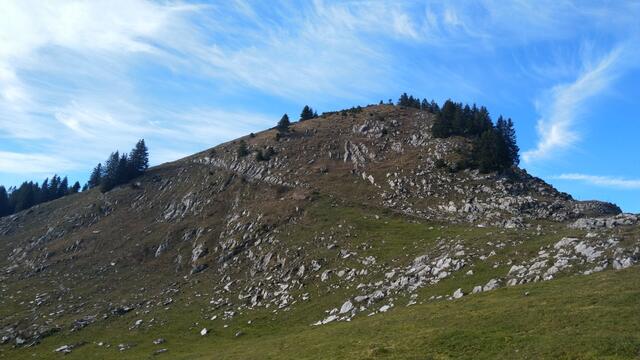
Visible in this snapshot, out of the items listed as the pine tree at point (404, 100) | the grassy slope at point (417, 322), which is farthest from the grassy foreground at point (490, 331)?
the pine tree at point (404, 100)

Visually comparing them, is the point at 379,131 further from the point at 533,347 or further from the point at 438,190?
the point at 533,347

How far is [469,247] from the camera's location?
5731 cm

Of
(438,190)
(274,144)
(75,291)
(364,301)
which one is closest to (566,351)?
(364,301)

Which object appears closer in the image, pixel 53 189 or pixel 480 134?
pixel 480 134

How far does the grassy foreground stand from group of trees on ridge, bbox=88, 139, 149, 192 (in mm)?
95396

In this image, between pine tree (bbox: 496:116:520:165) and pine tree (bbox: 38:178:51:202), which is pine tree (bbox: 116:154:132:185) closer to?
pine tree (bbox: 38:178:51:202)

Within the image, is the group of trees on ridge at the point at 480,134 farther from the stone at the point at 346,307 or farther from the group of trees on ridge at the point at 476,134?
the stone at the point at 346,307

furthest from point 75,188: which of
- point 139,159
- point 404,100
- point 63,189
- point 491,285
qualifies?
point 491,285

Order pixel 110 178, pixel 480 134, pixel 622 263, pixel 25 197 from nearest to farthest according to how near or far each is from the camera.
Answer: pixel 622 263 → pixel 480 134 → pixel 110 178 → pixel 25 197

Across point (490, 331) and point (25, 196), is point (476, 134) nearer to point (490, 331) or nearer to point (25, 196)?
point (490, 331)

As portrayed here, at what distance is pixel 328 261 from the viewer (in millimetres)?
69000

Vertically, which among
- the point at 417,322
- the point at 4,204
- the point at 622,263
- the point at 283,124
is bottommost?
the point at 417,322

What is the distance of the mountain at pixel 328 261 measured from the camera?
36.8 metres

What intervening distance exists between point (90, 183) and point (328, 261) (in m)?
147
